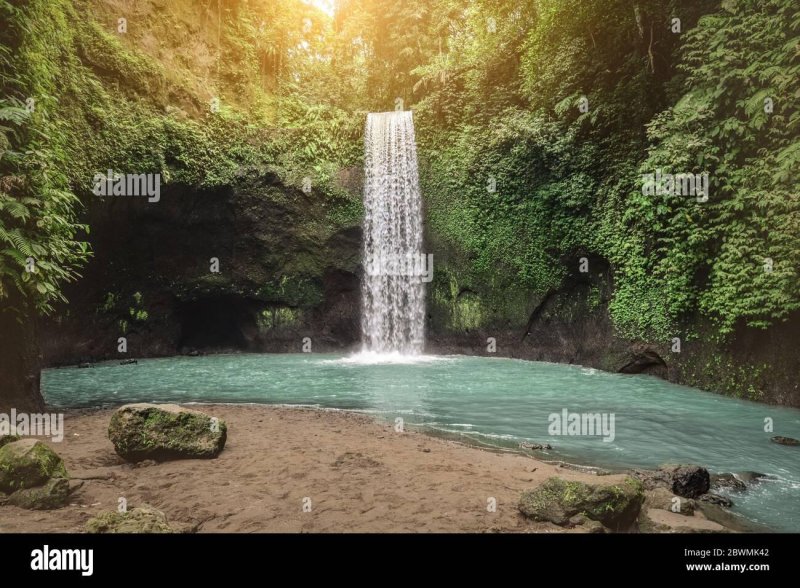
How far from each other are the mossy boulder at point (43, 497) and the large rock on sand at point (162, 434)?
120cm

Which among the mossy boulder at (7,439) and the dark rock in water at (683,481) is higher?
the mossy boulder at (7,439)

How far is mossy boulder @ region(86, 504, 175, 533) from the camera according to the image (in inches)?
142

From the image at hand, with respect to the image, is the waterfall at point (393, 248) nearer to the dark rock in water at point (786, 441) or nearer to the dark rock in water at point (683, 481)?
the dark rock in water at point (786, 441)

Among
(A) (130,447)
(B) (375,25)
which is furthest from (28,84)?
(B) (375,25)

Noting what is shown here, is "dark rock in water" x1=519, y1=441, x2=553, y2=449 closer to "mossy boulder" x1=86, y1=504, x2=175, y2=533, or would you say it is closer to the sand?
the sand

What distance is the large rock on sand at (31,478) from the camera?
14.6ft

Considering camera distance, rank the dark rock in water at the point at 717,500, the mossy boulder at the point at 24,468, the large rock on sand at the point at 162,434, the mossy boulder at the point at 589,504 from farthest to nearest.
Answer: the large rock on sand at the point at 162,434, the dark rock in water at the point at 717,500, the mossy boulder at the point at 24,468, the mossy boulder at the point at 589,504

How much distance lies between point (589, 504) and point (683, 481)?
1.82 meters

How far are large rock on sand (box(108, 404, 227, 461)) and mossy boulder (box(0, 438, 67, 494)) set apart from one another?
102 centimetres

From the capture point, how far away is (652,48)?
47.5ft

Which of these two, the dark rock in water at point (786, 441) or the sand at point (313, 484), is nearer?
the sand at point (313, 484)

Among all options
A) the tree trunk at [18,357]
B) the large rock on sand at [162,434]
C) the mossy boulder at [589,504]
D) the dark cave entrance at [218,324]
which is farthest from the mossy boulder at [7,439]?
the dark cave entrance at [218,324]

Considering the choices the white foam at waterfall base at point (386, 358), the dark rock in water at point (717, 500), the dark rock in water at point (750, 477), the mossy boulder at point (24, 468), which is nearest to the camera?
the mossy boulder at point (24, 468)

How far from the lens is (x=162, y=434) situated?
19.3 ft
